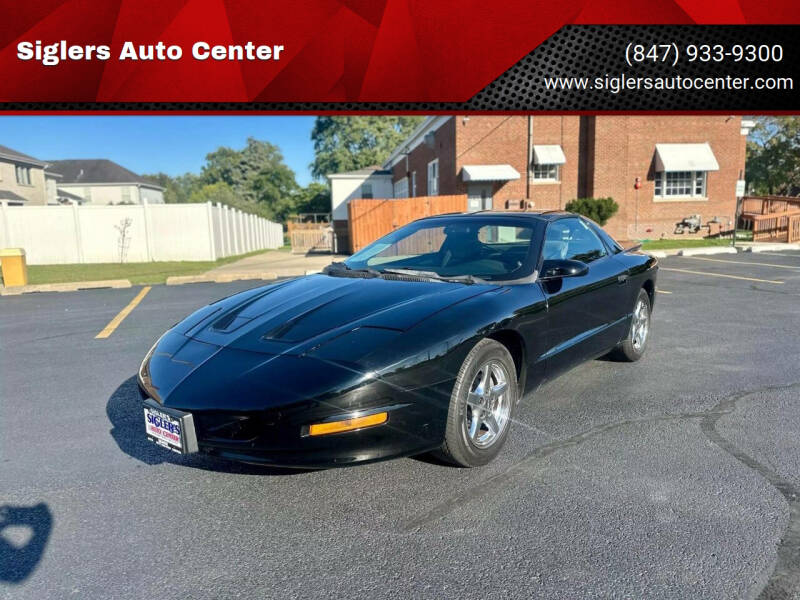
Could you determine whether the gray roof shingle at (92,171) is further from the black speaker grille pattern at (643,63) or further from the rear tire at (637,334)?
the rear tire at (637,334)

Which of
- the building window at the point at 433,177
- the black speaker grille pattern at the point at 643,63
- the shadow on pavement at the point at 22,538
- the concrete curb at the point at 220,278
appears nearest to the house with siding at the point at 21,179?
the building window at the point at 433,177

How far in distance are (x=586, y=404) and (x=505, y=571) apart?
2066mm

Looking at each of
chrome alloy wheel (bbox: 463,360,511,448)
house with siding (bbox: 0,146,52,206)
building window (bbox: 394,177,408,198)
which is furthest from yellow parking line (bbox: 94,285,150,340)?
house with siding (bbox: 0,146,52,206)

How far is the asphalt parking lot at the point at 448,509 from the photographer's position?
6.71 ft

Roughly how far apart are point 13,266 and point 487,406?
1255cm

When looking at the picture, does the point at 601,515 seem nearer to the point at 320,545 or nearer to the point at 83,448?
the point at 320,545

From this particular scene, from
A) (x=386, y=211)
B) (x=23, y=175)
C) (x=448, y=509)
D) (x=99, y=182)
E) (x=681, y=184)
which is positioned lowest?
(x=448, y=509)

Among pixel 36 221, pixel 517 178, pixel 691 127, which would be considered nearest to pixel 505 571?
pixel 517 178

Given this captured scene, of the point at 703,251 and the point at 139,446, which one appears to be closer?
the point at 139,446

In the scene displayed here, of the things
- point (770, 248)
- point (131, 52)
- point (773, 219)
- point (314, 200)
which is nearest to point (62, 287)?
point (131, 52)

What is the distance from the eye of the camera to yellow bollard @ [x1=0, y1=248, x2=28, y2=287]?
11562 millimetres

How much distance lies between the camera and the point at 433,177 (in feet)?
86.6

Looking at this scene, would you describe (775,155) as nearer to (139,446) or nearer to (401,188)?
(401,188)

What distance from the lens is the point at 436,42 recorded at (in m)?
13.5
